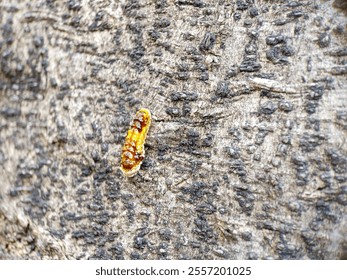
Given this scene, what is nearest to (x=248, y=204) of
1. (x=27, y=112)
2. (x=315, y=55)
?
(x=315, y=55)

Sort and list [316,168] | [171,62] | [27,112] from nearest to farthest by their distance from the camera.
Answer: [316,168] < [171,62] < [27,112]

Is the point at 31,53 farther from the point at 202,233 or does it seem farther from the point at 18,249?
the point at 202,233

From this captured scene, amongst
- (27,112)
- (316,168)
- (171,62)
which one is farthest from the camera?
(27,112)
